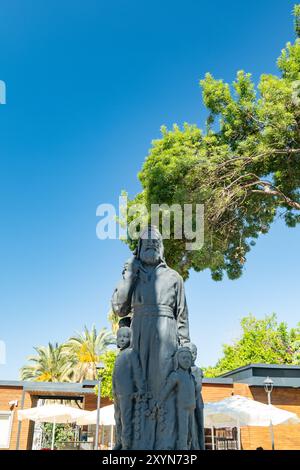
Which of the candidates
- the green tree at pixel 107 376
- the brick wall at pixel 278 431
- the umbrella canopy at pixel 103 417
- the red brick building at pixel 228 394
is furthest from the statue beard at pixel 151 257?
the red brick building at pixel 228 394

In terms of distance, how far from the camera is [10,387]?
20.0m

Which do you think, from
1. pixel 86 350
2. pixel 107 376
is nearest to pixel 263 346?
pixel 86 350

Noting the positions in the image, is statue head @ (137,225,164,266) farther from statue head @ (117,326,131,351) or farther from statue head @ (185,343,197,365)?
statue head @ (185,343,197,365)

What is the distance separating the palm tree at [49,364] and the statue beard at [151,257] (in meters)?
31.4

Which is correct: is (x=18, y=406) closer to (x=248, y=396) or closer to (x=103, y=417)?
(x=103, y=417)

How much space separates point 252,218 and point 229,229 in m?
1.02

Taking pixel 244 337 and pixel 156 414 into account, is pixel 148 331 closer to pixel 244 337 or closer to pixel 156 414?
pixel 156 414

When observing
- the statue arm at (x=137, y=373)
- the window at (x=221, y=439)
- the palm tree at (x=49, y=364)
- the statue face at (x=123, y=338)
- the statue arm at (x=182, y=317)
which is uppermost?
the palm tree at (x=49, y=364)

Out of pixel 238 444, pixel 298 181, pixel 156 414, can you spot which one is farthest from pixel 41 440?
pixel 156 414

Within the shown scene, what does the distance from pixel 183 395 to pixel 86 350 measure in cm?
3146

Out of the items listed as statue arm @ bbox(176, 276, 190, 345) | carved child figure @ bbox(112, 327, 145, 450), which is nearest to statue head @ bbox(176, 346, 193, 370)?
statue arm @ bbox(176, 276, 190, 345)

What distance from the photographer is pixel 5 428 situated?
19.2 meters

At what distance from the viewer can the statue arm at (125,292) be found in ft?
14.8

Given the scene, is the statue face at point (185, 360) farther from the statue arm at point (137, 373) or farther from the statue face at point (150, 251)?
the statue face at point (150, 251)
